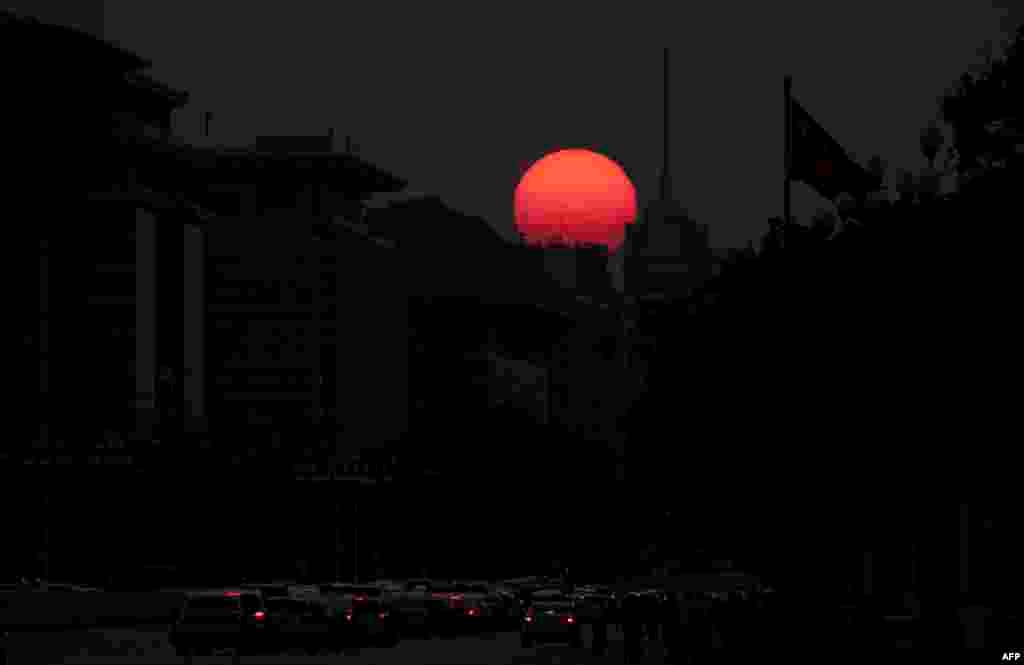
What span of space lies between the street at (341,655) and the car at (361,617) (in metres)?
0.72

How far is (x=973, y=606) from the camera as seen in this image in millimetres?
82750

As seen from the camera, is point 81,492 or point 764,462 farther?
point 81,492

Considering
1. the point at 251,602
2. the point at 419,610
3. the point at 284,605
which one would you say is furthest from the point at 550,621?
the point at 251,602

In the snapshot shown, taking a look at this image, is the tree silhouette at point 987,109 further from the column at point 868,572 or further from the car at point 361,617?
the column at point 868,572

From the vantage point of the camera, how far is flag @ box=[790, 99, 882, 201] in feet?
173

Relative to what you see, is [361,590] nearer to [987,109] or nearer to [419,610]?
[419,610]

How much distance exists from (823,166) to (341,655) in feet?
65.0

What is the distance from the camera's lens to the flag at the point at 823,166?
52656 mm

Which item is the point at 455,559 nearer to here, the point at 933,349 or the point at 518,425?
the point at 518,425

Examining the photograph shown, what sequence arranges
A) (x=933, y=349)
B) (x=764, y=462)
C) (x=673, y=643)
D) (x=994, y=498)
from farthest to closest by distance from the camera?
(x=764, y=462) → (x=673, y=643) → (x=994, y=498) → (x=933, y=349)

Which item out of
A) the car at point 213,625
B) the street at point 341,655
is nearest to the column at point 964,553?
the street at point 341,655

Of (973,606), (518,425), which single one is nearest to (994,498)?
(973,606)

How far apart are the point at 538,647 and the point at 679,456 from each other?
29.8 feet

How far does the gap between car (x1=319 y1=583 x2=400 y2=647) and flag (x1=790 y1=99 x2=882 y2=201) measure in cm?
2134
